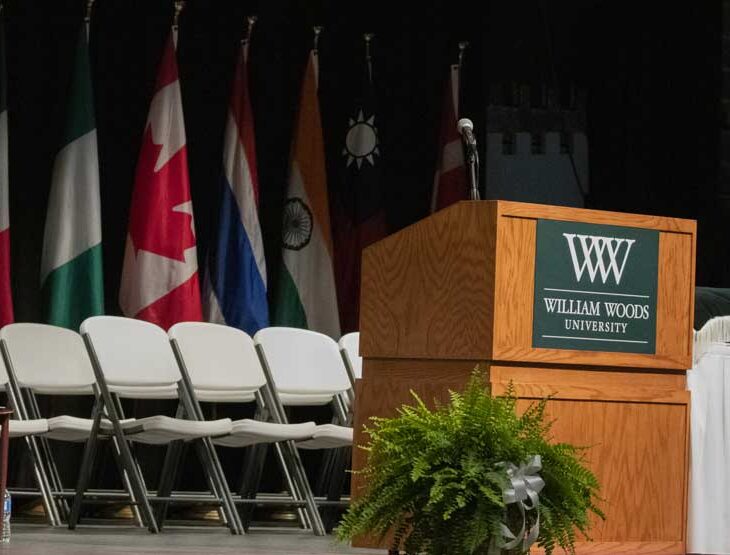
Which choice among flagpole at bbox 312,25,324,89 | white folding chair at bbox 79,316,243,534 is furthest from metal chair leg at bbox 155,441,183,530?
flagpole at bbox 312,25,324,89

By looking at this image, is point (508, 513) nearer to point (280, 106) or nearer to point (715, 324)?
point (715, 324)

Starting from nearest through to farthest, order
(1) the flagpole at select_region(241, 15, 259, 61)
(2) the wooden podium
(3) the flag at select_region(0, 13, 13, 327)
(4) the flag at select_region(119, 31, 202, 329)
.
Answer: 1. (2) the wooden podium
2. (3) the flag at select_region(0, 13, 13, 327)
3. (4) the flag at select_region(119, 31, 202, 329)
4. (1) the flagpole at select_region(241, 15, 259, 61)

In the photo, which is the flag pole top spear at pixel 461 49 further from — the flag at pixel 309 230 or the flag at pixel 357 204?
the flag at pixel 309 230

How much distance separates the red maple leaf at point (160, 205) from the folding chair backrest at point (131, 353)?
2.18 ft

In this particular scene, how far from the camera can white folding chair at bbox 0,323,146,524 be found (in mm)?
6348

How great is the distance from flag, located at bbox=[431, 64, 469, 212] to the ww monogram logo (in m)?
4.18

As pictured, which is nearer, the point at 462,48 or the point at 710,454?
the point at 710,454

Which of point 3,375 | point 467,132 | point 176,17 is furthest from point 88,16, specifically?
point 467,132

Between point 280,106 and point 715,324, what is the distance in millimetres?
4013

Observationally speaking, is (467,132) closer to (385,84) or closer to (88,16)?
(88,16)

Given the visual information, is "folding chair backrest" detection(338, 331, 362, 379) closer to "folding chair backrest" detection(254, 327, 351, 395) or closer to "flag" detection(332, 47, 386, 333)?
"folding chair backrest" detection(254, 327, 351, 395)

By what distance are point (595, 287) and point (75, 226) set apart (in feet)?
13.1

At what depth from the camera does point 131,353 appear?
6.45 m

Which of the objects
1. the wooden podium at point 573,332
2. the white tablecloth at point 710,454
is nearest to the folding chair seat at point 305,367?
the white tablecloth at point 710,454
